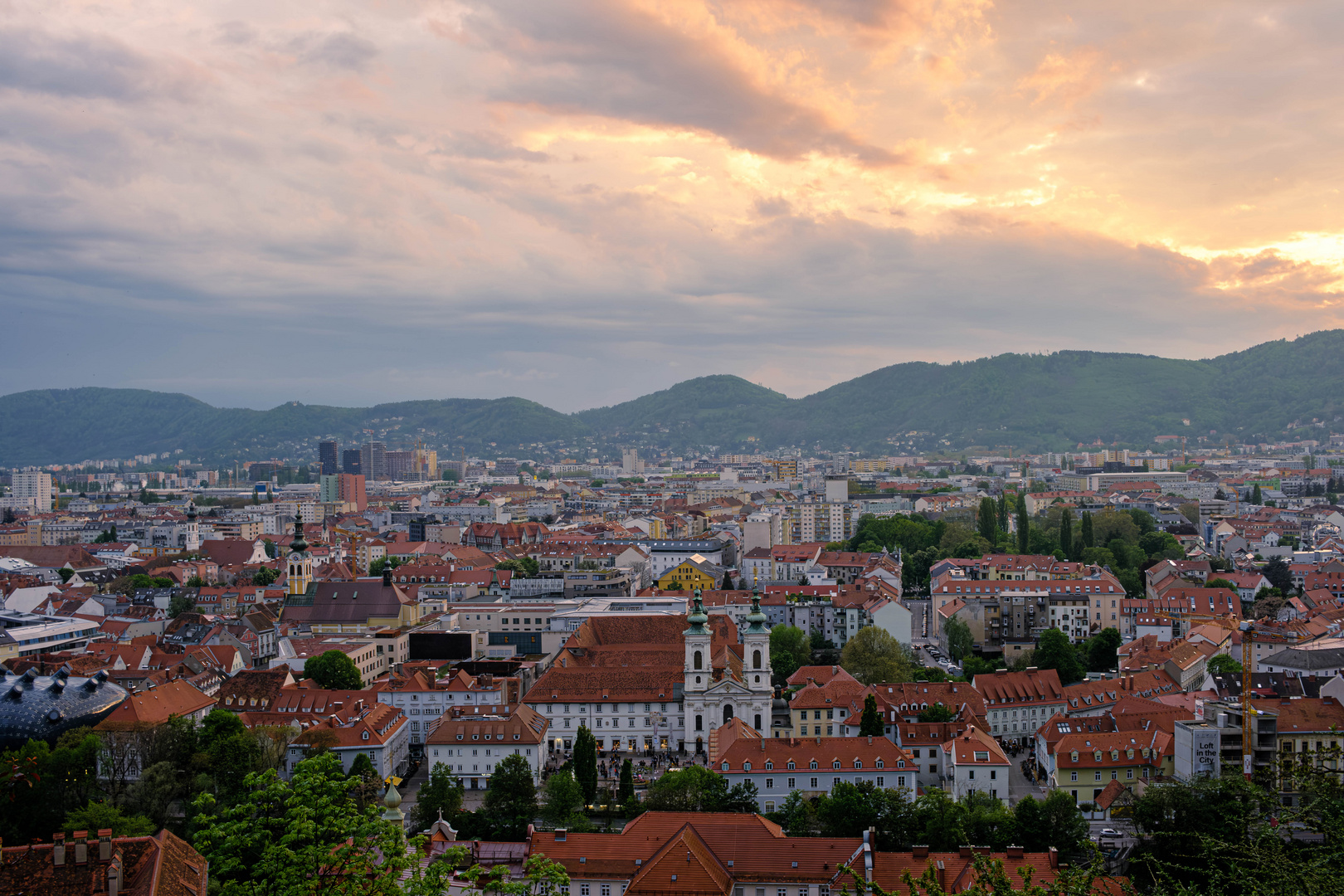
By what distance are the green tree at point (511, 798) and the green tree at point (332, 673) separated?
17538 millimetres

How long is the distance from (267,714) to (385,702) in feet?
18.6

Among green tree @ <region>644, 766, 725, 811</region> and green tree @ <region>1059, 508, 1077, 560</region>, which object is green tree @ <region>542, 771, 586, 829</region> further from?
green tree @ <region>1059, 508, 1077, 560</region>

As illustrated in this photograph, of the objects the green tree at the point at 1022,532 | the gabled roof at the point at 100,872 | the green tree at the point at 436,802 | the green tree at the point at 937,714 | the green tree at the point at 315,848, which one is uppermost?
the green tree at the point at 315,848

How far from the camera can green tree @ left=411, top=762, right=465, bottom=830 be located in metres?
38.8

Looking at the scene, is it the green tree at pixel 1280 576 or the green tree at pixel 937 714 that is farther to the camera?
the green tree at pixel 1280 576

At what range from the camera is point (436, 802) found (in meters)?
39.2

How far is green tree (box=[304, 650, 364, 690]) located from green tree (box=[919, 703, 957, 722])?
1022 inches

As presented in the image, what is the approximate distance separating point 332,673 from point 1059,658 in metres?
35.6

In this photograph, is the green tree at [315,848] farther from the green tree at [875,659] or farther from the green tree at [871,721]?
the green tree at [875,659]

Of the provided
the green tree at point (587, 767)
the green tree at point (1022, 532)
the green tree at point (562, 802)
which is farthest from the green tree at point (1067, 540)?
the green tree at point (562, 802)

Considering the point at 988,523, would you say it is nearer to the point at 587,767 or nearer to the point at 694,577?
the point at 694,577

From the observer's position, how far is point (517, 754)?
→ 43688 mm

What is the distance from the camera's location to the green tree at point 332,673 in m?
55.7

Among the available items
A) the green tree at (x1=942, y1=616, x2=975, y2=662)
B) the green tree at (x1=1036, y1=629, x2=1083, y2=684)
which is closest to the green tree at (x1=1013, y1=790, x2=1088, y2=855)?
the green tree at (x1=1036, y1=629, x2=1083, y2=684)
